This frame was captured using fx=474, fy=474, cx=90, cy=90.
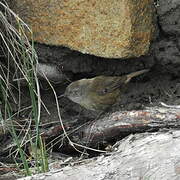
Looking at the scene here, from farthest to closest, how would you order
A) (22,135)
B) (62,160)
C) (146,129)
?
1. (22,135)
2. (62,160)
3. (146,129)

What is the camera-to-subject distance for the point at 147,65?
164 inches

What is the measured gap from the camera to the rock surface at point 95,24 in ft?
12.2

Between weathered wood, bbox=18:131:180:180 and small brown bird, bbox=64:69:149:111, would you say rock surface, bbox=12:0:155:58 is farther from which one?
weathered wood, bbox=18:131:180:180

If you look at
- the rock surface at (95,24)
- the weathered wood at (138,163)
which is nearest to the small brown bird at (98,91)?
the rock surface at (95,24)

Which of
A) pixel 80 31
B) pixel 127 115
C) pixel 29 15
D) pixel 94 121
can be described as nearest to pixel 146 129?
pixel 127 115

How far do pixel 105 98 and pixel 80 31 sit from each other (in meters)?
0.74

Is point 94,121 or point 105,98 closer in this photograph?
point 94,121

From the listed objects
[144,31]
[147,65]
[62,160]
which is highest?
[144,31]

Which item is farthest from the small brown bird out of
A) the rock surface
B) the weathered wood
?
the weathered wood

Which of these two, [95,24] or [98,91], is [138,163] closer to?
[95,24]

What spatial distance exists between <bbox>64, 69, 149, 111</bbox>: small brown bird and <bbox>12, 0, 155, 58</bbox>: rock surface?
1.24ft

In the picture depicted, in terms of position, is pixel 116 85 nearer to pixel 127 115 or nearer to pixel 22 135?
pixel 127 115

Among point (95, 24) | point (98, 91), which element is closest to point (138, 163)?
point (95, 24)

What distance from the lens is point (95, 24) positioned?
3.79m
